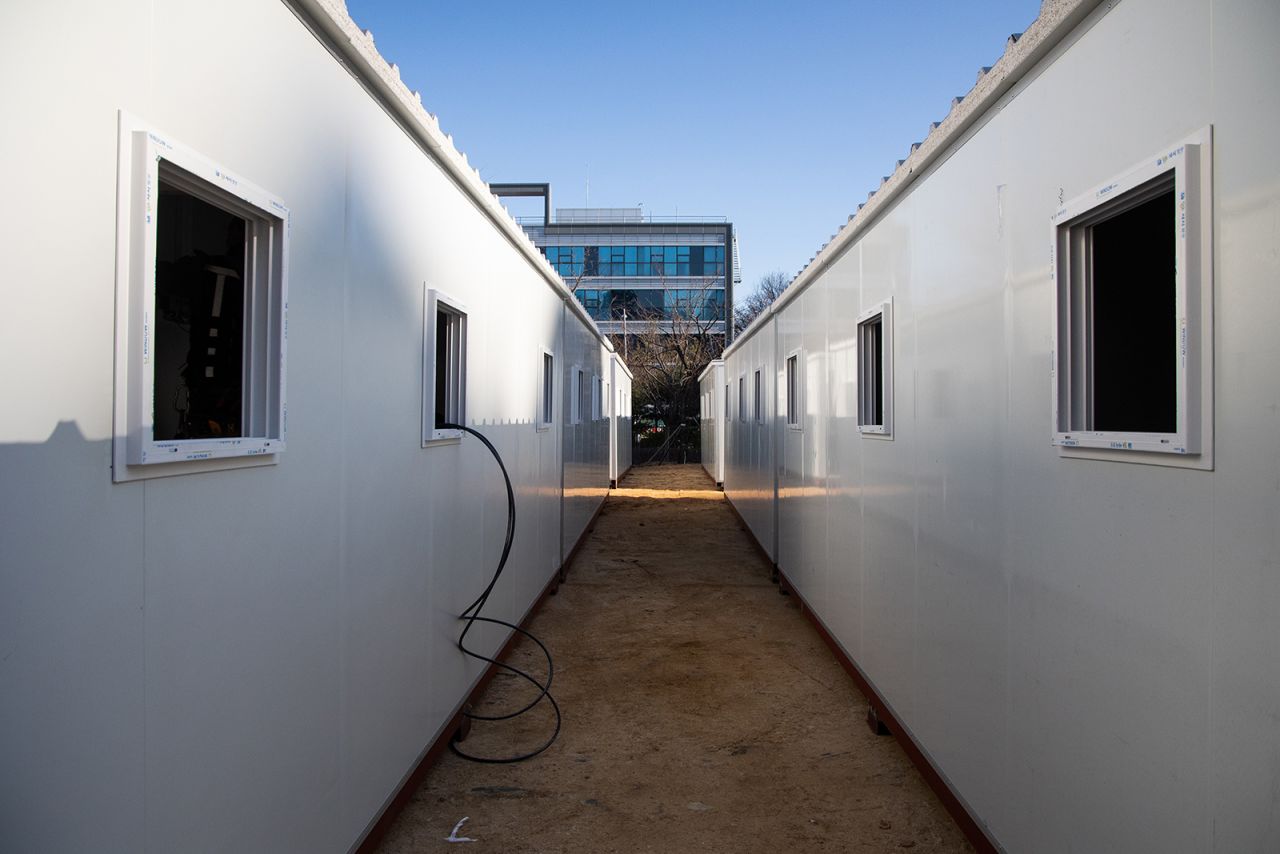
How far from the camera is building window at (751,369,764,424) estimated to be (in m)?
9.92

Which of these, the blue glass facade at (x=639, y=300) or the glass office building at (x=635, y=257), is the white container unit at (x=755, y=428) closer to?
the blue glass facade at (x=639, y=300)

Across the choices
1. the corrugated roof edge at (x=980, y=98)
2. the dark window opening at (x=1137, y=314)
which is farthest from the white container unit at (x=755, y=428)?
the dark window opening at (x=1137, y=314)

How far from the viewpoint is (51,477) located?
4.77 feet

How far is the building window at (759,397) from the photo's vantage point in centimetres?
992

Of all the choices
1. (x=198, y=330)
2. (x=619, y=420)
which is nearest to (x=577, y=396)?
(x=198, y=330)

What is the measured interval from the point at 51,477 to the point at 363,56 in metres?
1.92

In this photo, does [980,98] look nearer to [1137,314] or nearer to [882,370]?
[1137,314]

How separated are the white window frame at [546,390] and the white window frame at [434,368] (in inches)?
93.7

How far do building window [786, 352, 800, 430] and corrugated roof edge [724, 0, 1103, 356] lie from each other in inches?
76.6

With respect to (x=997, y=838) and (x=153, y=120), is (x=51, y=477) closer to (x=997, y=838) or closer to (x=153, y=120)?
(x=153, y=120)

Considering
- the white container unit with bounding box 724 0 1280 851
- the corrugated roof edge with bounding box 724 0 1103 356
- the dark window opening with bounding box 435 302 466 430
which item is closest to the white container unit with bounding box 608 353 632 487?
the corrugated roof edge with bounding box 724 0 1103 356

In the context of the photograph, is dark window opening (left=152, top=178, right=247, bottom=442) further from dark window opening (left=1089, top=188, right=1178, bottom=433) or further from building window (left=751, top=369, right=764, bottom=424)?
building window (left=751, top=369, right=764, bottom=424)

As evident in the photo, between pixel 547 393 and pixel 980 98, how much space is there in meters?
Answer: 5.04

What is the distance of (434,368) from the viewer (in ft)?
12.4
